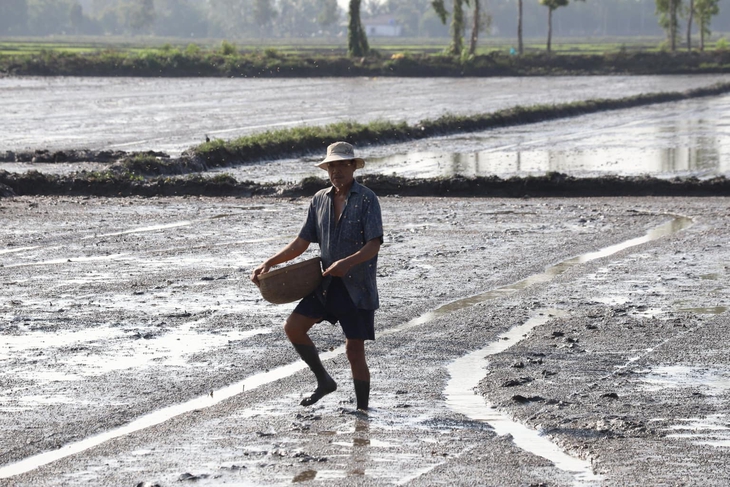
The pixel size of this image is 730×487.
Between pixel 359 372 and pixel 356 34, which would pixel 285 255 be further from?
pixel 356 34

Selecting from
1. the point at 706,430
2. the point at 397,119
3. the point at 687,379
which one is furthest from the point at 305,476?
the point at 397,119

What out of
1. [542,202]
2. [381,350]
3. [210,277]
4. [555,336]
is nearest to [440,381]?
[381,350]

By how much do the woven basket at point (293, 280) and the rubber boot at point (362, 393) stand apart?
63cm

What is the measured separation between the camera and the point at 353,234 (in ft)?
23.3

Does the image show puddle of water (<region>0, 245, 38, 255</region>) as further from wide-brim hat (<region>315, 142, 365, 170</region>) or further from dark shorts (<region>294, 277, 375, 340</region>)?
wide-brim hat (<region>315, 142, 365, 170</region>)

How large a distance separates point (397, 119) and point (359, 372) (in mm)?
30408

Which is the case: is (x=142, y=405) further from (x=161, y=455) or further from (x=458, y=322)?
(x=458, y=322)

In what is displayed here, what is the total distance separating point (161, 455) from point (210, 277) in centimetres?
578

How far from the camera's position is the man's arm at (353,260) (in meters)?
6.92

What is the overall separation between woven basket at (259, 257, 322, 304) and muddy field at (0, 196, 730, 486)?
71 cm

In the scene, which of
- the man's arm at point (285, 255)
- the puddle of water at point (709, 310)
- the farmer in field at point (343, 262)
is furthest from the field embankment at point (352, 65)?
the farmer in field at point (343, 262)

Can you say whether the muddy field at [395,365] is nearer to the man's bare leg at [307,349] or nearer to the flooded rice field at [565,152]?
the man's bare leg at [307,349]

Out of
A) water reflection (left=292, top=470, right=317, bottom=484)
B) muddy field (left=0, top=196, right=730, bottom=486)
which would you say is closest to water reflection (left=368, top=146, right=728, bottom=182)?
muddy field (left=0, top=196, right=730, bottom=486)

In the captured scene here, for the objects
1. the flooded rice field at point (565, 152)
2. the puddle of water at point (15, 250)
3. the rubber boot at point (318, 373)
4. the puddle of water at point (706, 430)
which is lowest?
the flooded rice field at point (565, 152)
